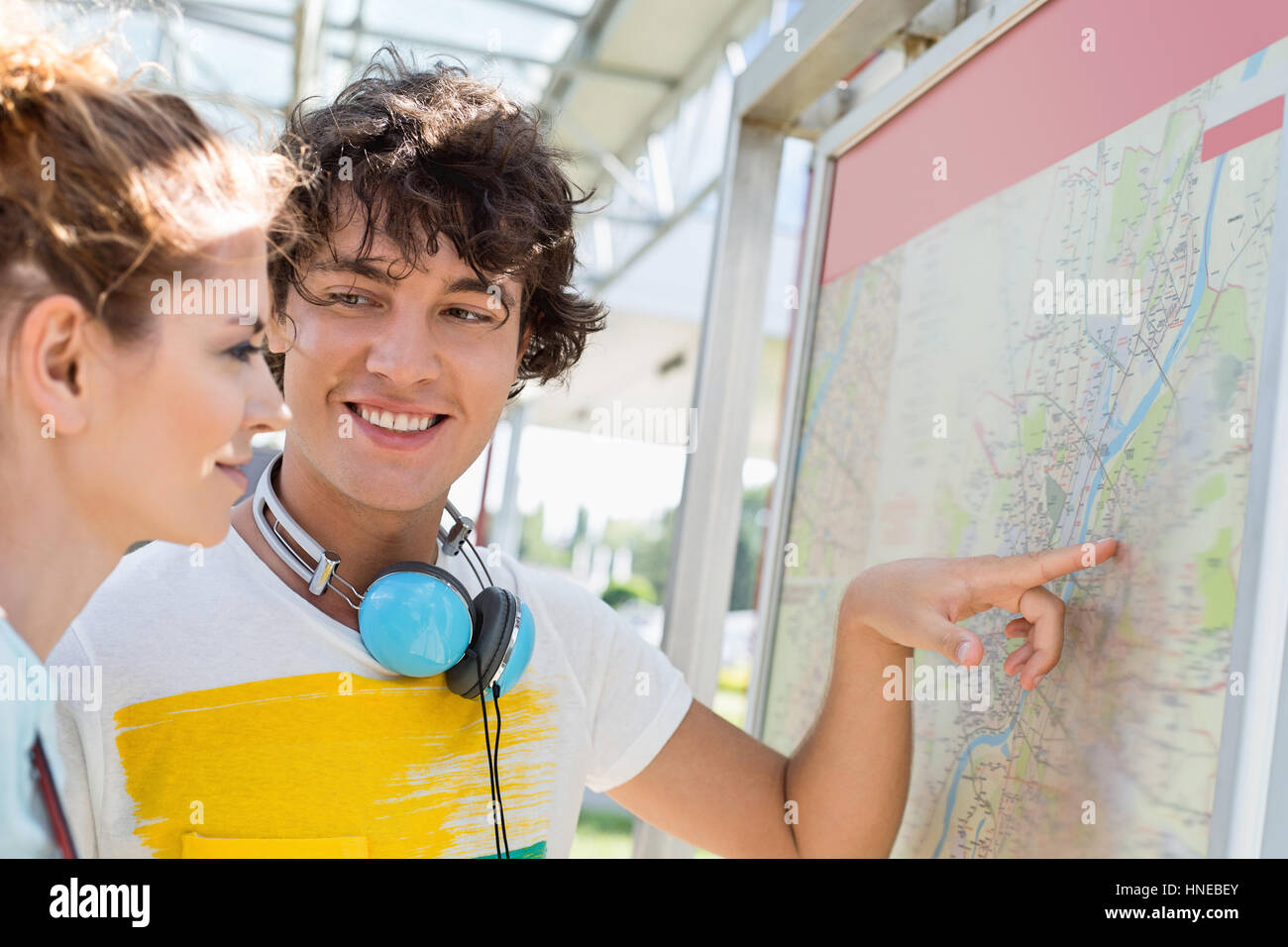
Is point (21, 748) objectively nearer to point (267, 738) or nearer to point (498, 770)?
point (267, 738)

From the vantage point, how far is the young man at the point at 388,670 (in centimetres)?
125

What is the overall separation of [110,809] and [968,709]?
38.3 inches

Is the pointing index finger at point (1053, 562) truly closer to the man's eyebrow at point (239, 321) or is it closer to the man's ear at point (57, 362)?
the man's eyebrow at point (239, 321)

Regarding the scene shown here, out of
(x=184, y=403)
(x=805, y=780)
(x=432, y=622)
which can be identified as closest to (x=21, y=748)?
(x=184, y=403)

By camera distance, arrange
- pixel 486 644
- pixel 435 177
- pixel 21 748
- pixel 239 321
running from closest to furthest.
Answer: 1. pixel 21 748
2. pixel 239 321
3. pixel 486 644
4. pixel 435 177

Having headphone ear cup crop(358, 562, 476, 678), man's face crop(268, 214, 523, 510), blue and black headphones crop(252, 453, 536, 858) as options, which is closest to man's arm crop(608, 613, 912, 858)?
blue and black headphones crop(252, 453, 536, 858)

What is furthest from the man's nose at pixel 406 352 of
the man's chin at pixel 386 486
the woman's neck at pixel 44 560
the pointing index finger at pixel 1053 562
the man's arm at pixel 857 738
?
the pointing index finger at pixel 1053 562

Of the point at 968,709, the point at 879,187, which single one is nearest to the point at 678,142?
the point at 879,187

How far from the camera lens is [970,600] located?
1257 mm

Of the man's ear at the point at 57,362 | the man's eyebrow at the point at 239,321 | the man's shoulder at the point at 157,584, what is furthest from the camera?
the man's shoulder at the point at 157,584

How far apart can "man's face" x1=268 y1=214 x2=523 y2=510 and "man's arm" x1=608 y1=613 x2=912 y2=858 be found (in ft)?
1.74

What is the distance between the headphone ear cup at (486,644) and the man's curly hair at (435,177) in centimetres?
41

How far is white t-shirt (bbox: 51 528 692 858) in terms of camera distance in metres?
1.22

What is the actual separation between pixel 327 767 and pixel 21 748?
54 centimetres
